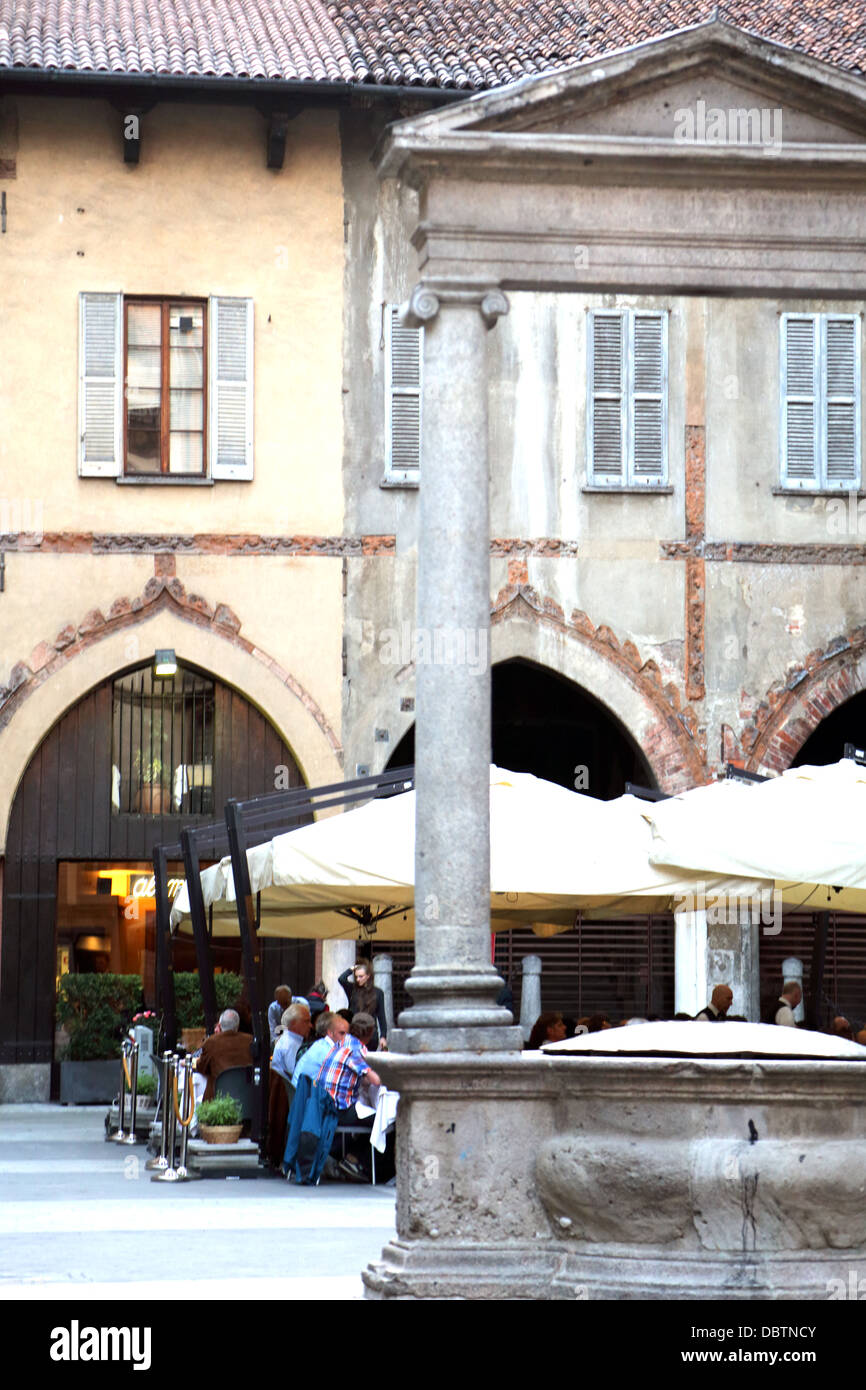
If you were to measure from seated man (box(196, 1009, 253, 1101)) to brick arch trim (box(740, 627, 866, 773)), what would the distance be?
761 cm

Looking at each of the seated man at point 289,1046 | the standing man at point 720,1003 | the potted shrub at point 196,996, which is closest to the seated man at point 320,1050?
the seated man at point 289,1046

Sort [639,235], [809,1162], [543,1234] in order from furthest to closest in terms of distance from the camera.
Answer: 1. [639,235]
2. [543,1234]
3. [809,1162]

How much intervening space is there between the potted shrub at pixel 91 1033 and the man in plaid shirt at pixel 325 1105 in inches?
263

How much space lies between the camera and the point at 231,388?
20.0m

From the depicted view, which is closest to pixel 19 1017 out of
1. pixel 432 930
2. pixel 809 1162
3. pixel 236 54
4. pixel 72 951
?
pixel 72 951

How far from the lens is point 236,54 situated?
787 inches

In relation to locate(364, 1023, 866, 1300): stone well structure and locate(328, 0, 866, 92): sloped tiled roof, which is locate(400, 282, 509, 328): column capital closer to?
locate(364, 1023, 866, 1300): stone well structure

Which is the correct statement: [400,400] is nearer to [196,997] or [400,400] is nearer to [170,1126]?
[196,997]

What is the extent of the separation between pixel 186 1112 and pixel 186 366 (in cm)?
908

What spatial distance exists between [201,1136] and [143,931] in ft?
25.7

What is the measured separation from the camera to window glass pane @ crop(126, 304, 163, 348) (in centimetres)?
2006

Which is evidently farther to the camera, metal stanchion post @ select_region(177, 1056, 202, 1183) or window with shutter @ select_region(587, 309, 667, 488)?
window with shutter @ select_region(587, 309, 667, 488)

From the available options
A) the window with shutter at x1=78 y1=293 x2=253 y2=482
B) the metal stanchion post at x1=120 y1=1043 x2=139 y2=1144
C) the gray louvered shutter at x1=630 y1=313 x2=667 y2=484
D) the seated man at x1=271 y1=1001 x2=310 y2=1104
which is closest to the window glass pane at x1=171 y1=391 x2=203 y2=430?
the window with shutter at x1=78 y1=293 x2=253 y2=482

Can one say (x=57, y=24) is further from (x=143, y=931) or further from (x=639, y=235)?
(x=639, y=235)
